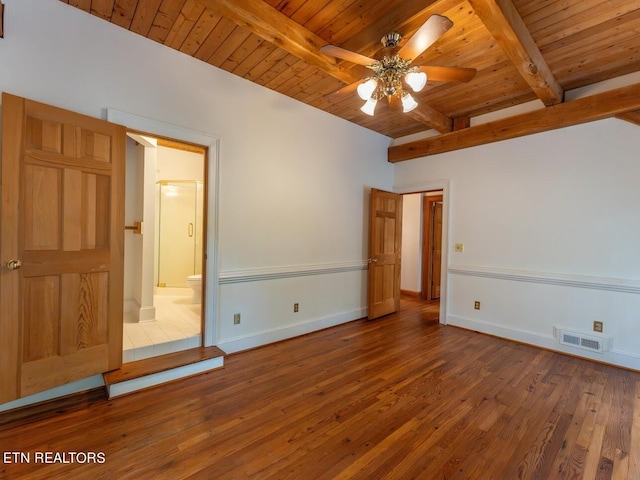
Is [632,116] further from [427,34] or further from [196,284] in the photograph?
[196,284]

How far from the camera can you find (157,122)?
250 centimetres

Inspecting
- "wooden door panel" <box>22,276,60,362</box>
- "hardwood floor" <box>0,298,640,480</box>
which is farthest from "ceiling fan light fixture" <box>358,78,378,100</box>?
"wooden door panel" <box>22,276,60,362</box>

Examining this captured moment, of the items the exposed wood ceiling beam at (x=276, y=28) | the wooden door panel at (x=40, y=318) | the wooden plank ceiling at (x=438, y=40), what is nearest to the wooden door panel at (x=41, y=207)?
the wooden door panel at (x=40, y=318)

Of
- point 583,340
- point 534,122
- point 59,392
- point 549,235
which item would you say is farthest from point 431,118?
point 59,392

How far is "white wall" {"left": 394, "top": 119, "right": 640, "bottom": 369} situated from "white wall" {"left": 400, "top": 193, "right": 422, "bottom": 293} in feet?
5.95

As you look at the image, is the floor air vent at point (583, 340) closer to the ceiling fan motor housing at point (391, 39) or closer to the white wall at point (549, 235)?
the white wall at point (549, 235)

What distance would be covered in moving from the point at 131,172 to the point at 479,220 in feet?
15.0

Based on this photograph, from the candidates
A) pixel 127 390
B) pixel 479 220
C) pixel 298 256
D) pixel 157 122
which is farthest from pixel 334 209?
pixel 127 390

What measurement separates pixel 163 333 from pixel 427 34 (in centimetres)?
332

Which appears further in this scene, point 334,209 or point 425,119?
point 334,209

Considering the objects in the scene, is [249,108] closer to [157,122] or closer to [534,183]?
[157,122]

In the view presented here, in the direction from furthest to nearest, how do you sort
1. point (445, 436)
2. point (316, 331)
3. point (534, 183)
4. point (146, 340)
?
point (316, 331) → point (534, 183) → point (146, 340) → point (445, 436)

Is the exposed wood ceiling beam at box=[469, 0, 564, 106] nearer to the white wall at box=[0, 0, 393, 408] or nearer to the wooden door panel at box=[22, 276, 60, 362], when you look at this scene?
the white wall at box=[0, 0, 393, 408]

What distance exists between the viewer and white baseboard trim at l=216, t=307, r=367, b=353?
3004 mm
